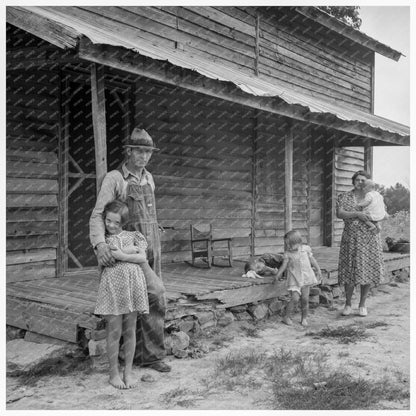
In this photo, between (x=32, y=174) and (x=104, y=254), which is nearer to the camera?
(x=104, y=254)

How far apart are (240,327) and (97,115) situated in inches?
128

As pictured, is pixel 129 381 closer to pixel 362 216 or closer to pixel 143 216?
pixel 143 216

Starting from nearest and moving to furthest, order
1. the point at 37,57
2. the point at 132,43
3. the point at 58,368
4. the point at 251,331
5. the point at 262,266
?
the point at 58,368, the point at 37,57, the point at 251,331, the point at 132,43, the point at 262,266

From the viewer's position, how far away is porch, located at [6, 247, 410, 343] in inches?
203

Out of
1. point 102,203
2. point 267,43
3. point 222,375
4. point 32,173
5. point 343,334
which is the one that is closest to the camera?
point 102,203

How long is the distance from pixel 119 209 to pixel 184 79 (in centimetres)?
210

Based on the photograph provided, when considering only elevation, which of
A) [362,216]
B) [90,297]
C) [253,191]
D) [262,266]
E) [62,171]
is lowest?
[90,297]

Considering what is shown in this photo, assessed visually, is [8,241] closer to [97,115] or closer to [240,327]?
[97,115]

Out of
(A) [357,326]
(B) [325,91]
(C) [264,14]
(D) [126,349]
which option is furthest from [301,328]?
(B) [325,91]

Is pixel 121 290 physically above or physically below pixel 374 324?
above

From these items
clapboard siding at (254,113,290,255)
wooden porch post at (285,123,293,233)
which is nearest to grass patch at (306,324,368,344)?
wooden porch post at (285,123,293,233)

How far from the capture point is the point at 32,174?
6.83 meters

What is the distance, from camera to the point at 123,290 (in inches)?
169

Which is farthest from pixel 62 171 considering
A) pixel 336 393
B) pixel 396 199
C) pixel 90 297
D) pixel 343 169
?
pixel 396 199
